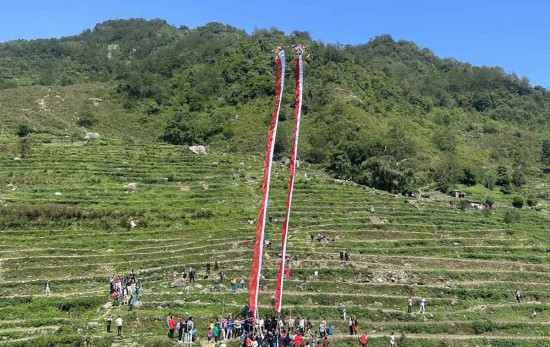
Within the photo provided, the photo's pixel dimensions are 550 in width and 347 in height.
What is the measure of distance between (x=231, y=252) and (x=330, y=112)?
44.7 m

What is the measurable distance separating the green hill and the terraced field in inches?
5.2

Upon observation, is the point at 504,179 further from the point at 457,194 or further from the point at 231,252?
the point at 231,252

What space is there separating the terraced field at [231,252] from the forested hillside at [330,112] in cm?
1038

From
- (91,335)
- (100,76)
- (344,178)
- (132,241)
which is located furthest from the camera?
(100,76)

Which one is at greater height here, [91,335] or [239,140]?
[239,140]

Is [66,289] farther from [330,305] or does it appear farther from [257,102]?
[257,102]

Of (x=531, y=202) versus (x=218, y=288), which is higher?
(x=531, y=202)

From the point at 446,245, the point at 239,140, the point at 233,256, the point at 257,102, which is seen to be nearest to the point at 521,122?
the point at 257,102

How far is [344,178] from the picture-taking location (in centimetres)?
5441

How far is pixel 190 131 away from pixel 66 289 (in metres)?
43.3

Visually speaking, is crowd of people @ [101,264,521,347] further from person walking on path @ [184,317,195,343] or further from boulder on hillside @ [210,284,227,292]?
boulder on hillside @ [210,284,227,292]

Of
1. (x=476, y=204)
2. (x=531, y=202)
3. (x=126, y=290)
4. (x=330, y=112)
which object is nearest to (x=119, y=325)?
(x=126, y=290)

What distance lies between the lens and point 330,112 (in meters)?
71.2

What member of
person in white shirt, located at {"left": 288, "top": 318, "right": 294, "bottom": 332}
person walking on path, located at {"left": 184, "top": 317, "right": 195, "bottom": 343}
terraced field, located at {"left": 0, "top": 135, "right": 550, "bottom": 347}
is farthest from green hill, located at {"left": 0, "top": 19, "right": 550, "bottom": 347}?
person in white shirt, located at {"left": 288, "top": 318, "right": 294, "bottom": 332}
